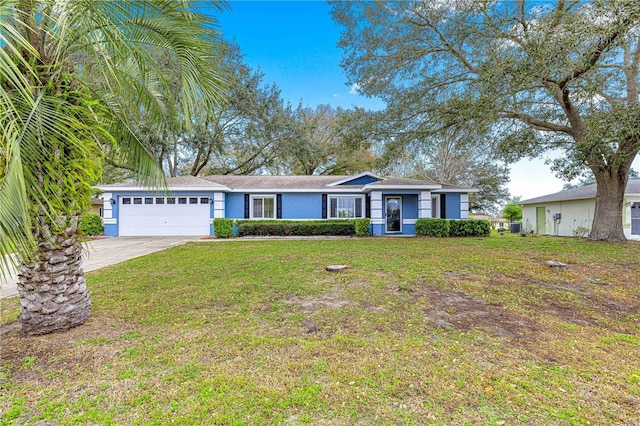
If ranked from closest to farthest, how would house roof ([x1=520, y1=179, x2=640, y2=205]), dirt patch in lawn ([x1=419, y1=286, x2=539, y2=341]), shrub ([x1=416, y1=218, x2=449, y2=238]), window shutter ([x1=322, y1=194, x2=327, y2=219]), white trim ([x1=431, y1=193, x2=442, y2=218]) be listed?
dirt patch in lawn ([x1=419, y1=286, x2=539, y2=341]), shrub ([x1=416, y1=218, x2=449, y2=238]), house roof ([x1=520, y1=179, x2=640, y2=205]), white trim ([x1=431, y1=193, x2=442, y2=218]), window shutter ([x1=322, y1=194, x2=327, y2=219])

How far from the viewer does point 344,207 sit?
15.5 m

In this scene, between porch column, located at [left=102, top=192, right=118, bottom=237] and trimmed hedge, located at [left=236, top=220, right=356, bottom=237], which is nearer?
trimmed hedge, located at [left=236, top=220, right=356, bottom=237]

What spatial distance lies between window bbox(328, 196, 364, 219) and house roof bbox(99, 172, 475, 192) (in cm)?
60

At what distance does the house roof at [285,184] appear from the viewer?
1405 centimetres

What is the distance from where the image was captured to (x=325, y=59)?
546 inches

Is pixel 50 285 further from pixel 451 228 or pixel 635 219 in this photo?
pixel 635 219

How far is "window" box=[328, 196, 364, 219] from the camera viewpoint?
15516 millimetres

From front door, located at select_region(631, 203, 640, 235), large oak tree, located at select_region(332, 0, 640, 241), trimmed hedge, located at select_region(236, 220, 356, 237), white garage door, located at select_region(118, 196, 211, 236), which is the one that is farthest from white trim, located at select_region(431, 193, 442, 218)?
white garage door, located at select_region(118, 196, 211, 236)

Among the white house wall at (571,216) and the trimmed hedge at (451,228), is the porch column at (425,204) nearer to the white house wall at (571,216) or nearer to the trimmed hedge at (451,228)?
the trimmed hedge at (451,228)

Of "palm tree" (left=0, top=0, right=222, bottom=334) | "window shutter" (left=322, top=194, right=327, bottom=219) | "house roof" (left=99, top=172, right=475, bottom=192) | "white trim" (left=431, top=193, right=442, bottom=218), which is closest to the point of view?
"palm tree" (left=0, top=0, right=222, bottom=334)

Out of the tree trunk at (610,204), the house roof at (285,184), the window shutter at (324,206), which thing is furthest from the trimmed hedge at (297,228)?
the tree trunk at (610,204)

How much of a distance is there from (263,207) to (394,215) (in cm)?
694

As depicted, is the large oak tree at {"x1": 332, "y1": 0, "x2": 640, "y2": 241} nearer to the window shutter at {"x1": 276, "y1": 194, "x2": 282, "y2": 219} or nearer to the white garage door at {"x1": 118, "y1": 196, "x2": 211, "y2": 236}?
the window shutter at {"x1": 276, "y1": 194, "x2": 282, "y2": 219}

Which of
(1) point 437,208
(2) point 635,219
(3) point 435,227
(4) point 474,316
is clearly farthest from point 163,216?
(2) point 635,219
